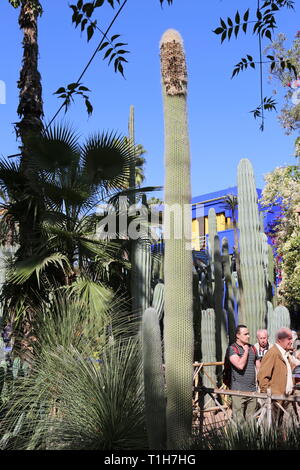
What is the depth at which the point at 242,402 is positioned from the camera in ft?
19.6

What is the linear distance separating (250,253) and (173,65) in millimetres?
4777

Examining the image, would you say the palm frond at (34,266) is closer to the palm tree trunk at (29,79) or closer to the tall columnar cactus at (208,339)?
the palm tree trunk at (29,79)

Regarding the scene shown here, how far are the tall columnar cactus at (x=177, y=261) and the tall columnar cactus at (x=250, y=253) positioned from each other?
4.32 meters

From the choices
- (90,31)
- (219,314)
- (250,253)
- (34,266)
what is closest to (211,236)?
(219,314)

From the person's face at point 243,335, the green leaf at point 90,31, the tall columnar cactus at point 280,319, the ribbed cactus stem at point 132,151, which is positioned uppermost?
the ribbed cactus stem at point 132,151

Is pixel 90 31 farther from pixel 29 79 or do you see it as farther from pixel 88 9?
pixel 29 79

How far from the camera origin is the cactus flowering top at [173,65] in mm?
4617

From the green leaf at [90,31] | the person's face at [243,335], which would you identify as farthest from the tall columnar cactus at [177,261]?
the person's face at [243,335]

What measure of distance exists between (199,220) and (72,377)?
23169 mm

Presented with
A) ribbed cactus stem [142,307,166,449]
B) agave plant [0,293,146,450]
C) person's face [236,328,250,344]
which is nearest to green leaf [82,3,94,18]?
ribbed cactus stem [142,307,166,449]

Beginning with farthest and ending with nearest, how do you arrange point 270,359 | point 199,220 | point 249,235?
point 199,220
point 249,235
point 270,359

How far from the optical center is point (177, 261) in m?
4.28
